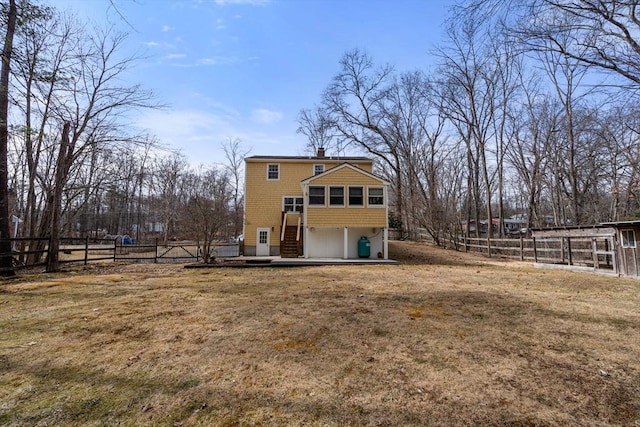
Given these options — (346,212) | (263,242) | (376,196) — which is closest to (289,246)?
(263,242)

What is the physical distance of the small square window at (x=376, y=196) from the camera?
17.2 meters

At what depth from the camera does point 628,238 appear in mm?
10516

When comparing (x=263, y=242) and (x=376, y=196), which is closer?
(x=376, y=196)

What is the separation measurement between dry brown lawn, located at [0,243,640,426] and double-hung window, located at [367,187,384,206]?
990cm

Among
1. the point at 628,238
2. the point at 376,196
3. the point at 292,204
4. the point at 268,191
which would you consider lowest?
the point at 628,238

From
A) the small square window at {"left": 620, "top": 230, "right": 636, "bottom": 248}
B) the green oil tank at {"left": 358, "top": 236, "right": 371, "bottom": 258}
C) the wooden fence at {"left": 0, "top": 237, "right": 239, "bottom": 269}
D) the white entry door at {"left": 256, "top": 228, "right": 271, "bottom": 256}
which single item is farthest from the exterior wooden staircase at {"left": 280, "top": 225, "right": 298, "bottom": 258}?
the small square window at {"left": 620, "top": 230, "right": 636, "bottom": 248}

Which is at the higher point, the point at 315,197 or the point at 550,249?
the point at 315,197

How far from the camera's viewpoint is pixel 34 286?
905 cm

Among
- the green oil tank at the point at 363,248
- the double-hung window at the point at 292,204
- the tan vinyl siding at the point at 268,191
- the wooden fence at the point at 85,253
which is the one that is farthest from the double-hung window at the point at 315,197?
the wooden fence at the point at 85,253

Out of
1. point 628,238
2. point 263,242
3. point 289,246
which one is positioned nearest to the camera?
point 628,238

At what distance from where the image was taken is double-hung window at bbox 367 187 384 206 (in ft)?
56.3

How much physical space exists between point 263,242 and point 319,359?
16165mm

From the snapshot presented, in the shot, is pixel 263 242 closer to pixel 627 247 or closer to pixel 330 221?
pixel 330 221

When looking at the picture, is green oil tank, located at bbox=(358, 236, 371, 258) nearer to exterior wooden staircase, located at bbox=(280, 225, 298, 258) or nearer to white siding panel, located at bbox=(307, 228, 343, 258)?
white siding panel, located at bbox=(307, 228, 343, 258)
